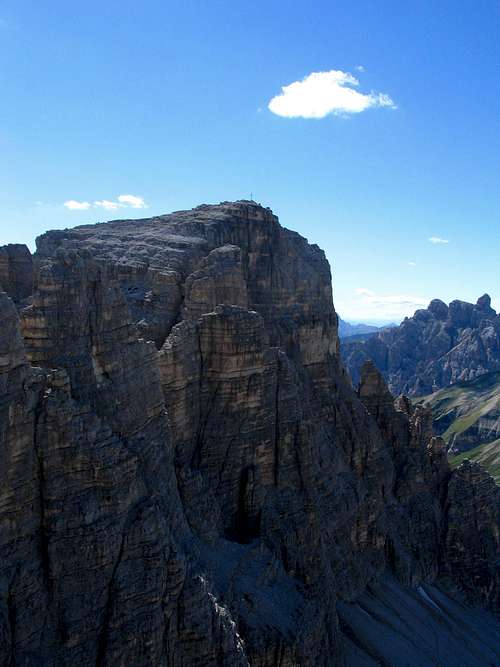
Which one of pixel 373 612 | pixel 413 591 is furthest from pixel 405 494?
pixel 373 612

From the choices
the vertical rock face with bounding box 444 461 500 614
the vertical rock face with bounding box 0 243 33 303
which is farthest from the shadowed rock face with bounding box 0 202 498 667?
the vertical rock face with bounding box 0 243 33 303

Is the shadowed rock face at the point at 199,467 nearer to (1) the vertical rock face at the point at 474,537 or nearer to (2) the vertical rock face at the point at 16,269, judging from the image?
(1) the vertical rock face at the point at 474,537

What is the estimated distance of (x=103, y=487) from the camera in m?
26.0

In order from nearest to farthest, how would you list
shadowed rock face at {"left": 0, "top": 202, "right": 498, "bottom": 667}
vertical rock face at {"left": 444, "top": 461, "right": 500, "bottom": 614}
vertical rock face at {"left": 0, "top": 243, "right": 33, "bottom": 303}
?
shadowed rock face at {"left": 0, "top": 202, "right": 498, "bottom": 667}, vertical rock face at {"left": 0, "top": 243, "right": 33, "bottom": 303}, vertical rock face at {"left": 444, "top": 461, "right": 500, "bottom": 614}

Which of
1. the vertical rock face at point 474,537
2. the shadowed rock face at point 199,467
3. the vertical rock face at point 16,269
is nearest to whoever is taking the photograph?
the shadowed rock face at point 199,467

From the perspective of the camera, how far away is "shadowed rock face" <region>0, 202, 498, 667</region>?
24453 mm

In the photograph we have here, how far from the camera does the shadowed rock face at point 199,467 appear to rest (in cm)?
2445

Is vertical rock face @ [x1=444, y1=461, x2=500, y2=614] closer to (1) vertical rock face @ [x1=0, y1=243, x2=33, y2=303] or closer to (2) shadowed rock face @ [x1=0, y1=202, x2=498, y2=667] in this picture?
(2) shadowed rock face @ [x1=0, y1=202, x2=498, y2=667]

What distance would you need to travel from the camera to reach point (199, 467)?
40750 millimetres

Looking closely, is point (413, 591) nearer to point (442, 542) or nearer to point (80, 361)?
point (442, 542)

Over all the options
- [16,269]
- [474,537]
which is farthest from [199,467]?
[474,537]

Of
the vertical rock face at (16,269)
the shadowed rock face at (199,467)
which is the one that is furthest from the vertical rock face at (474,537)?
the vertical rock face at (16,269)

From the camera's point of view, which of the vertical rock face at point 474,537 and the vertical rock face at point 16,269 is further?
the vertical rock face at point 474,537

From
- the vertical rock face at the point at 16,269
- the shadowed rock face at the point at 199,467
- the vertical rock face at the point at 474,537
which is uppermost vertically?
the vertical rock face at the point at 16,269
